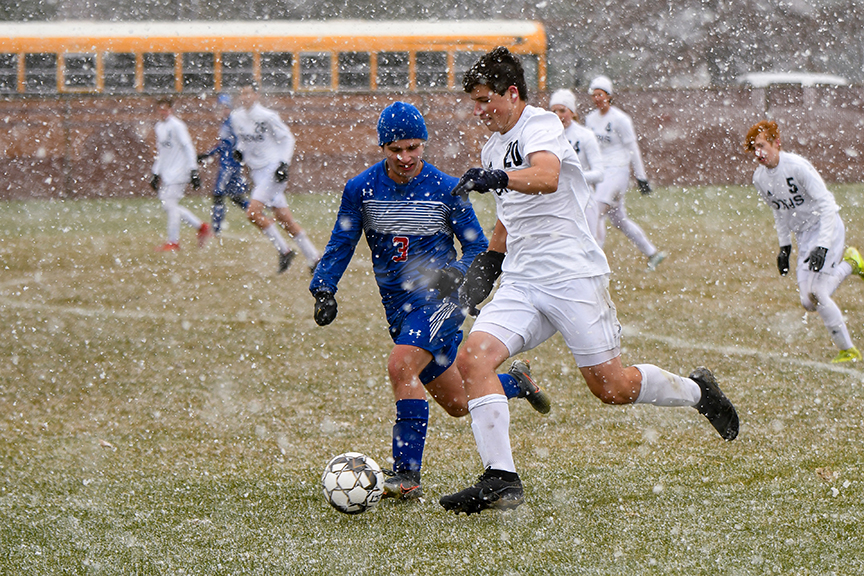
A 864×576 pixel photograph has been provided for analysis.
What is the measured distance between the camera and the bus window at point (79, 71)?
2491 centimetres

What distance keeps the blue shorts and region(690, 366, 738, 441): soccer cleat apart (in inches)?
48.4

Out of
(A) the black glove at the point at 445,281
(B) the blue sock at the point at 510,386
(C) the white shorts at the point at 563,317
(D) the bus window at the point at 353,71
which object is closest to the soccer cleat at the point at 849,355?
(B) the blue sock at the point at 510,386

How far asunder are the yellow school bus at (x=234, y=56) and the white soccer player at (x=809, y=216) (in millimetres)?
18424

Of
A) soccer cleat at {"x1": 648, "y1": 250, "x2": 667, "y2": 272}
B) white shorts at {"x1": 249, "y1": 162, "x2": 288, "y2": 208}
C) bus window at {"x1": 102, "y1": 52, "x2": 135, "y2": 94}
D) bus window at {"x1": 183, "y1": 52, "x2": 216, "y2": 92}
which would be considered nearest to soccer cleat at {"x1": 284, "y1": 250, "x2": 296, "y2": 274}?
white shorts at {"x1": 249, "y1": 162, "x2": 288, "y2": 208}

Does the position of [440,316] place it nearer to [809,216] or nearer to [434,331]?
[434,331]

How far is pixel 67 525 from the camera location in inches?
175

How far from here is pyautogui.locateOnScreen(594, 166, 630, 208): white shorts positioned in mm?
12523

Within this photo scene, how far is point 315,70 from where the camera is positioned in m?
25.6

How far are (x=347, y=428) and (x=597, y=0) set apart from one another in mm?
35389

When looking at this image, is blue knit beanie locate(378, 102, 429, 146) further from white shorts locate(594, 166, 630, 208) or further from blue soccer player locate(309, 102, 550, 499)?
white shorts locate(594, 166, 630, 208)

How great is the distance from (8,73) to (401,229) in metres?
22.7

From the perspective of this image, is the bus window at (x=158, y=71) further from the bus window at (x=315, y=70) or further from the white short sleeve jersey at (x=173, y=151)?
the white short sleeve jersey at (x=173, y=151)

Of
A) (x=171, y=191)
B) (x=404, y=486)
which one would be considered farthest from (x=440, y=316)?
(x=171, y=191)

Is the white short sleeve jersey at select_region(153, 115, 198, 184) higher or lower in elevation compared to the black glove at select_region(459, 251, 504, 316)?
lower
